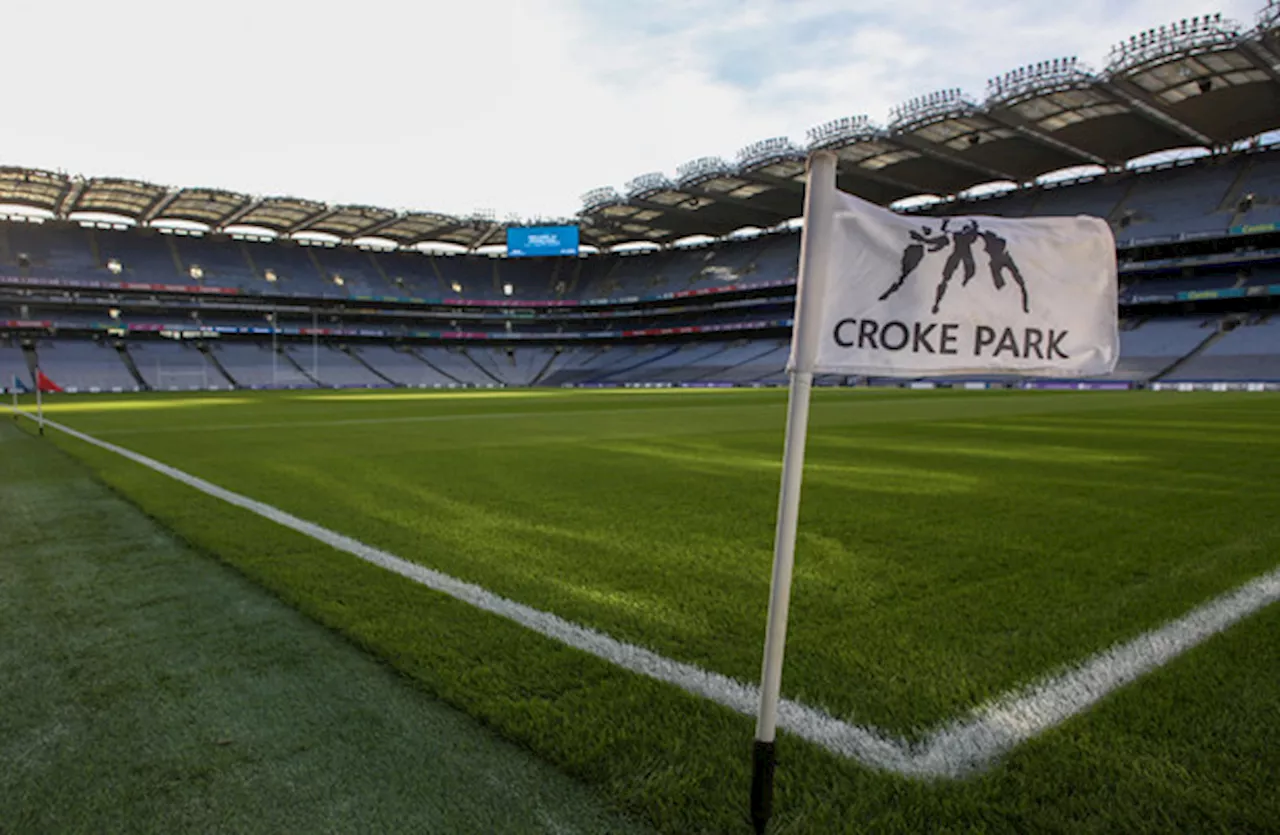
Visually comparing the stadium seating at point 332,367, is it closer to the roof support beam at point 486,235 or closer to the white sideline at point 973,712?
the roof support beam at point 486,235

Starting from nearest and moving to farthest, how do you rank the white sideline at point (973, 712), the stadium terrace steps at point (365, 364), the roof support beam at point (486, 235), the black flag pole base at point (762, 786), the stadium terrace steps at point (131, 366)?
the black flag pole base at point (762, 786)
the white sideline at point (973, 712)
the stadium terrace steps at point (131, 366)
the stadium terrace steps at point (365, 364)
the roof support beam at point (486, 235)

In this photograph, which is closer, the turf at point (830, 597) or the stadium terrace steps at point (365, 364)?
the turf at point (830, 597)

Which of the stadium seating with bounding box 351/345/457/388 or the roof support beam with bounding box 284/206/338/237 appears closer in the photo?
the roof support beam with bounding box 284/206/338/237

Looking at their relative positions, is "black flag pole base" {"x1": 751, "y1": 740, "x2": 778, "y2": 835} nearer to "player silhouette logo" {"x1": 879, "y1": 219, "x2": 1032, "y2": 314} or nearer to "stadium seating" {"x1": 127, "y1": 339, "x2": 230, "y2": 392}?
"player silhouette logo" {"x1": 879, "y1": 219, "x2": 1032, "y2": 314}

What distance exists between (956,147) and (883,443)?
143ft

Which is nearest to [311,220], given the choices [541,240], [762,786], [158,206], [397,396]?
[158,206]

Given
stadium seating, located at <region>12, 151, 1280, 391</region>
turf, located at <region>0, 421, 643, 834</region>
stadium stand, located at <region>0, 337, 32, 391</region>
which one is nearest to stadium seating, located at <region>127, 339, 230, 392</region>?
stadium seating, located at <region>12, 151, 1280, 391</region>

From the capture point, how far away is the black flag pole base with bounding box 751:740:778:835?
66.6 inches

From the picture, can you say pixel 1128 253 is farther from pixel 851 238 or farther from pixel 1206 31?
pixel 851 238

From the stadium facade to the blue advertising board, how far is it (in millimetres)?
1739

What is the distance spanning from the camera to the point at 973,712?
2.28m

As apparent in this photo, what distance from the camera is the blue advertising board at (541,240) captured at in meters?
70.8

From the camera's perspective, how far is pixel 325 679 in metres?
2.58

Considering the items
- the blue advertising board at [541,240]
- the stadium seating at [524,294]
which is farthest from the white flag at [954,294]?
the blue advertising board at [541,240]
